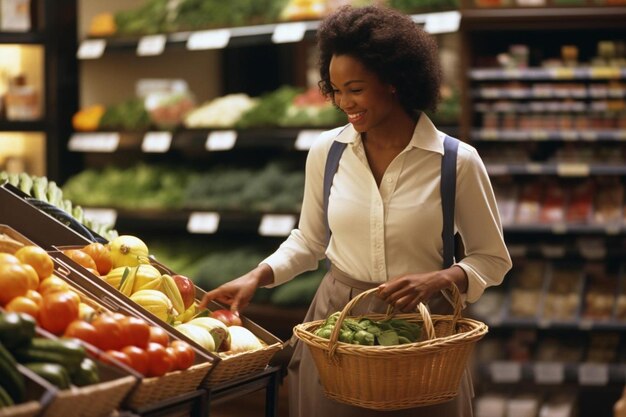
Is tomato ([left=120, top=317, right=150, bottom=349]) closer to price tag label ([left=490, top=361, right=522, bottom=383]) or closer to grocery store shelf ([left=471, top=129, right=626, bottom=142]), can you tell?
grocery store shelf ([left=471, top=129, right=626, bottom=142])

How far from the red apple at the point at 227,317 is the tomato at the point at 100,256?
0.28 m

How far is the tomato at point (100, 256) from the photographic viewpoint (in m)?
2.42

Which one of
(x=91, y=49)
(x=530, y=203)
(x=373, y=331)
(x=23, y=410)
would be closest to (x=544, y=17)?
(x=530, y=203)

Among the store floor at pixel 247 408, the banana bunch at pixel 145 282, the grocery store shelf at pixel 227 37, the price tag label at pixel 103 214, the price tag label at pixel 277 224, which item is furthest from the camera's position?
A: the price tag label at pixel 103 214

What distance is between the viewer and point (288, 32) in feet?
17.1

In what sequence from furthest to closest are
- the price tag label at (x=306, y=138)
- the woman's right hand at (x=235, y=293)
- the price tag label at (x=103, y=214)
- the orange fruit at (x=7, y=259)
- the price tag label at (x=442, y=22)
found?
1. the price tag label at (x=103, y=214)
2. the price tag label at (x=306, y=138)
3. the price tag label at (x=442, y=22)
4. the woman's right hand at (x=235, y=293)
5. the orange fruit at (x=7, y=259)

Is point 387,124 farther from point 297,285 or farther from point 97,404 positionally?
point 297,285

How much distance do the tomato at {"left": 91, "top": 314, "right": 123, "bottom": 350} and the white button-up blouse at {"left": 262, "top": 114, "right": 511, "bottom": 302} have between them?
722 mm

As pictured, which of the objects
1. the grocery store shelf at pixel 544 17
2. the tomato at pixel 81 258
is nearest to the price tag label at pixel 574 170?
the grocery store shelf at pixel 544 17

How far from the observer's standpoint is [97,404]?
1732 millimetres

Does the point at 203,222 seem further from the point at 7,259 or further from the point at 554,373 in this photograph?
the point at 7,259

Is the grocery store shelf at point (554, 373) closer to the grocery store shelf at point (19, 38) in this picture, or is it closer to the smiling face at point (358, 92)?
Answer: the smiling face at point (358, 92)

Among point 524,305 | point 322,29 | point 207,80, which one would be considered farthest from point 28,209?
point 207,80

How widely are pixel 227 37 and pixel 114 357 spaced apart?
12.5 feet
